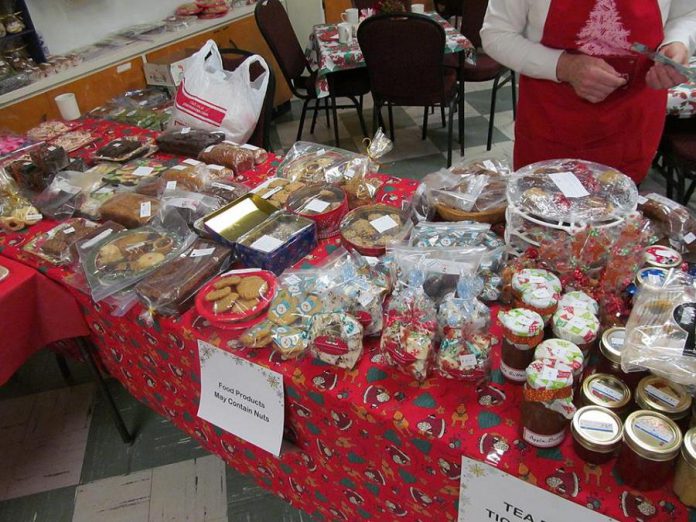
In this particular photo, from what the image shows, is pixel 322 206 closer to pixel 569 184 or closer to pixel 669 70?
pixel 569 184

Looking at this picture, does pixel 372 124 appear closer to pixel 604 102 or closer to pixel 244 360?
pixel 604 102

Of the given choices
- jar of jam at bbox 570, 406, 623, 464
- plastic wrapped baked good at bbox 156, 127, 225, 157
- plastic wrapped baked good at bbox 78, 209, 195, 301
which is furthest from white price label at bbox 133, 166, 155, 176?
jar of jam at bbox 570, 406, 623, 464

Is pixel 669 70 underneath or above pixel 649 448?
above

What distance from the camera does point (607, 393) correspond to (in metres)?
0.77

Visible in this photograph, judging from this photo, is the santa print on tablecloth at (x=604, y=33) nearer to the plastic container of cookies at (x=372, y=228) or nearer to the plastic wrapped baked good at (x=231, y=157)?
the plastic container of cookies at (x=372, y=228)

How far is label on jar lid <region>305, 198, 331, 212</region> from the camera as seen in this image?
1.37 meters

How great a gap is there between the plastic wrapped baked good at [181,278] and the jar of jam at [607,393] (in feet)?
2.82

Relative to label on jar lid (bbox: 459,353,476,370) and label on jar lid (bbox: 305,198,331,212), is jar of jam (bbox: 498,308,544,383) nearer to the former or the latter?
label on jar lid (bbox: 459,353,476,370)

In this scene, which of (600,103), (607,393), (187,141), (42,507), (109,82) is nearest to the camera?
(607,393)

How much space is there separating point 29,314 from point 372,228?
98 cm

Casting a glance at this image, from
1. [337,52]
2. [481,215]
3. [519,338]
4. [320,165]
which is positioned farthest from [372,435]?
[337,52]

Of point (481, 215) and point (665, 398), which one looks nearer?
point (665, 398)

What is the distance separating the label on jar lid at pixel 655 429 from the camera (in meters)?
0.67

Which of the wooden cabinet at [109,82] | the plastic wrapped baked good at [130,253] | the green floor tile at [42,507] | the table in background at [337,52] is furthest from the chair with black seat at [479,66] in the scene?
the green floor tile at [42,507]
